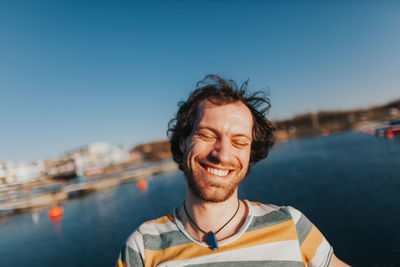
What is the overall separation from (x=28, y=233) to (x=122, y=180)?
71.9 ft

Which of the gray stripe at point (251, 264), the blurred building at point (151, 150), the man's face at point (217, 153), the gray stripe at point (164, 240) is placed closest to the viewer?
the gray stripe at point (251, 264)

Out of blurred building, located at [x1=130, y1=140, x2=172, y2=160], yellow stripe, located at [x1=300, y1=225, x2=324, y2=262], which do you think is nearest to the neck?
yellow stripe, located at [x1=300, y1=225, x2=324, y2=262]

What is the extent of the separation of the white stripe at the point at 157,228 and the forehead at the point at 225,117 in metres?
0.89

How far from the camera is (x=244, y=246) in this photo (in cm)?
162

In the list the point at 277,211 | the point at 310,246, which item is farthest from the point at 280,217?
the point at 310,246

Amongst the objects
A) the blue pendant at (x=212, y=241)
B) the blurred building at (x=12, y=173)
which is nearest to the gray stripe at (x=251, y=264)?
the blue pendant at (x=212, y=241)

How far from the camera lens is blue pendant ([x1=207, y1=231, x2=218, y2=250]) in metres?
1.61

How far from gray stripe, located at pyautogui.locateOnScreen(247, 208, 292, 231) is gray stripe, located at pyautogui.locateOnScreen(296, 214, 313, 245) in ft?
0.31

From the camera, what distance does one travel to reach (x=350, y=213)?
933cm

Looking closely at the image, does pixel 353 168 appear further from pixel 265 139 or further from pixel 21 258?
pixel 21 258

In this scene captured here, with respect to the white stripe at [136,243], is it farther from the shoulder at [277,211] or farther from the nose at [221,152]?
the shoulder at [277,211]

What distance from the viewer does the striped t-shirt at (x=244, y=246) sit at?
1.58m

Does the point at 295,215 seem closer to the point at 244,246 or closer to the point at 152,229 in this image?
the point at 244,246

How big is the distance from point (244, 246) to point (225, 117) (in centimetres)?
104
